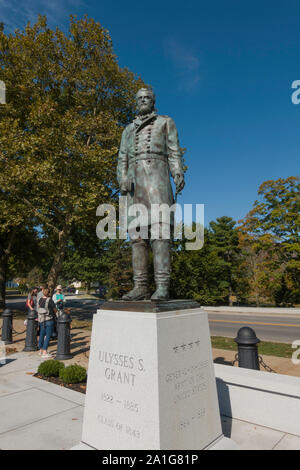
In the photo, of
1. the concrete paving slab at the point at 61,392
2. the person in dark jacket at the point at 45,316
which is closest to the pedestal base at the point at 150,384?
the concrete paving slab at the point at 61,392

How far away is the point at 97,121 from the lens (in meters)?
16.2

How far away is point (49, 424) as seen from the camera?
4.03 meters

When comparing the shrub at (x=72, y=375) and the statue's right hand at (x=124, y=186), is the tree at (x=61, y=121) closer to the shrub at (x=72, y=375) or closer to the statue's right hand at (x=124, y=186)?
the shrub at (x=72, y=375)

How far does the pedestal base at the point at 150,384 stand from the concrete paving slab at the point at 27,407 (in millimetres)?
1413

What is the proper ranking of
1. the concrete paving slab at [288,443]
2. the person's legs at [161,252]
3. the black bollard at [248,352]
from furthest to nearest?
the black bollard at [248,352] → the person's legs at [161,252] → the concrete paving slab at [288,443]

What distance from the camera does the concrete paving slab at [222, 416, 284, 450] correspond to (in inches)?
136

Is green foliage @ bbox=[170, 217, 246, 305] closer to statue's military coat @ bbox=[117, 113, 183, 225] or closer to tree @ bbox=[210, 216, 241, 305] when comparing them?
tree @ bbox=[210, 216, 241, 305]

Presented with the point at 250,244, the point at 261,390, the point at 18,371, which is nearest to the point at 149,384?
the point at 261,390

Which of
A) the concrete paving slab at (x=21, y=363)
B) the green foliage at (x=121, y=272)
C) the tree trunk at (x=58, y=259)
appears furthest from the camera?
the green foliage at (x=121, y=272)

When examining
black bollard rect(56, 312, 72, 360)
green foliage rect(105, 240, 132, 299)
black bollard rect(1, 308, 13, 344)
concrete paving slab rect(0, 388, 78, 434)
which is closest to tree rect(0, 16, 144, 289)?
black bollard rect(1, 308, 13, 344)

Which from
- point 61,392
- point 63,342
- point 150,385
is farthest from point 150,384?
point 63,342

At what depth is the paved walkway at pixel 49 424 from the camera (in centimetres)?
349

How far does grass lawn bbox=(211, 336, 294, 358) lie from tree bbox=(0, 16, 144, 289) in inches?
335

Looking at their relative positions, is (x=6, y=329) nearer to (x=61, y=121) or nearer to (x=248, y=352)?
(x=248, y=352)
